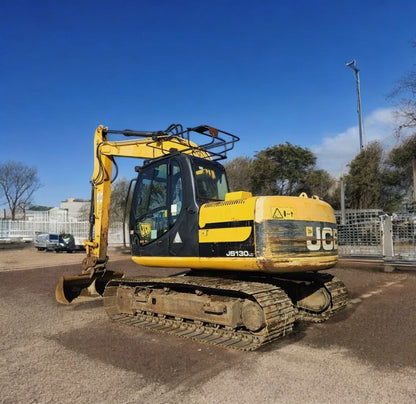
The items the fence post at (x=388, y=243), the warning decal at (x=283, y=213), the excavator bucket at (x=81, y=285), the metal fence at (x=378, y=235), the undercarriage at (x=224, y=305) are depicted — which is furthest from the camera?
the metal fence at (x=378, y=235)

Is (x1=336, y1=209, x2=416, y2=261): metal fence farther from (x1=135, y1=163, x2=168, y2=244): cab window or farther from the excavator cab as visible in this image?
(x1=135, y1=163, x2=168, y2=244): cab window

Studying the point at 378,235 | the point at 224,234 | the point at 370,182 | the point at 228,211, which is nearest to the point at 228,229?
the point at 224,234

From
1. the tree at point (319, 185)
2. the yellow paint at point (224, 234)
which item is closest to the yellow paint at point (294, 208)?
the yellow paint at point (224, 234)

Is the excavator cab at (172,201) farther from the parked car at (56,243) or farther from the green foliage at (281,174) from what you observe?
the parked car at (56,243)

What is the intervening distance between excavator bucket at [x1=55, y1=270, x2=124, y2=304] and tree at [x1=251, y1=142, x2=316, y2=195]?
64.7 feet

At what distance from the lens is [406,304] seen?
313 inches

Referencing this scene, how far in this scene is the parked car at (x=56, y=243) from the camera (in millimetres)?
25469

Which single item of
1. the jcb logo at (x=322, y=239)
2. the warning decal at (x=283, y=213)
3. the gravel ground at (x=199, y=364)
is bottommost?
the gravel ground at (x=199, y=364)

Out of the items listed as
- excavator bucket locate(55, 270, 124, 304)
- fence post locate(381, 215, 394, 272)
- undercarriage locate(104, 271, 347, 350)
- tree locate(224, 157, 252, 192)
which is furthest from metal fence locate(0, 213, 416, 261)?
tree locate(224, 157, 252, 192)

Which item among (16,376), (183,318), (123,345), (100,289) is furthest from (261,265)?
(100,289)

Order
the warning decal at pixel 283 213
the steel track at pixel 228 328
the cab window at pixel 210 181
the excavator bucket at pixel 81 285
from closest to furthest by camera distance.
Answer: the steel track at pixel 228 328 < the warning decal at pixel 283 213 < the cab window at pixel 210 181 < the excavator bucket at pixel 81 285

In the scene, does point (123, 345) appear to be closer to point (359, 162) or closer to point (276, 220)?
point (276, 220)

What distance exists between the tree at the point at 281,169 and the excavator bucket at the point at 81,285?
776 inches

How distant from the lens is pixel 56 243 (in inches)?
1005
